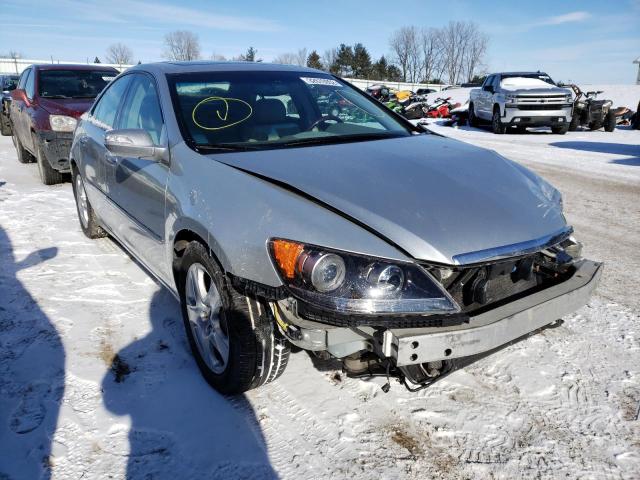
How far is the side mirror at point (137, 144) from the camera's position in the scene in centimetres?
277

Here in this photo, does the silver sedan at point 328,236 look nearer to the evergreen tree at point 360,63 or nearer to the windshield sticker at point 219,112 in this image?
the windshield sticker at point 219,112

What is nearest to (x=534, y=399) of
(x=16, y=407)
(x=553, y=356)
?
(x=553, y=356)

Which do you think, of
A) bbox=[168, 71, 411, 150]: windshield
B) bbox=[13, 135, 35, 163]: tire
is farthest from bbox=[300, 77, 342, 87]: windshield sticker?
bbox=[13, 135, 35, 163]: tire

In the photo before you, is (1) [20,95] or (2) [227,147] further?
(1) [20,95]

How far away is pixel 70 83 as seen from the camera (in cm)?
811

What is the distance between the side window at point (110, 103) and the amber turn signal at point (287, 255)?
2.51m

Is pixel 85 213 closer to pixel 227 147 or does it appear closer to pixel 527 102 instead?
pixel 227 147

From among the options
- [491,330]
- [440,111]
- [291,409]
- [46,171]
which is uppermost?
[440,111]

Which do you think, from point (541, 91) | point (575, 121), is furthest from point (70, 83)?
point (575, 121)

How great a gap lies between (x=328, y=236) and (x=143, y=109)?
78.5 inches

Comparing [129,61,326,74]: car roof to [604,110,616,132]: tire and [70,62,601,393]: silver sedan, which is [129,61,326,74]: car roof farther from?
[604,110,616,132]: tire

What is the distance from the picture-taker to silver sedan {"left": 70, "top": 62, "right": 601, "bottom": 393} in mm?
1969

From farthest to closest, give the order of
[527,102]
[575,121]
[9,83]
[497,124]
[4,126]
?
[9,83], [575,121], [497,124], [527,102], [4,126]

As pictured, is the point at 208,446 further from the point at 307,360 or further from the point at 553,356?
the point at 553,356
